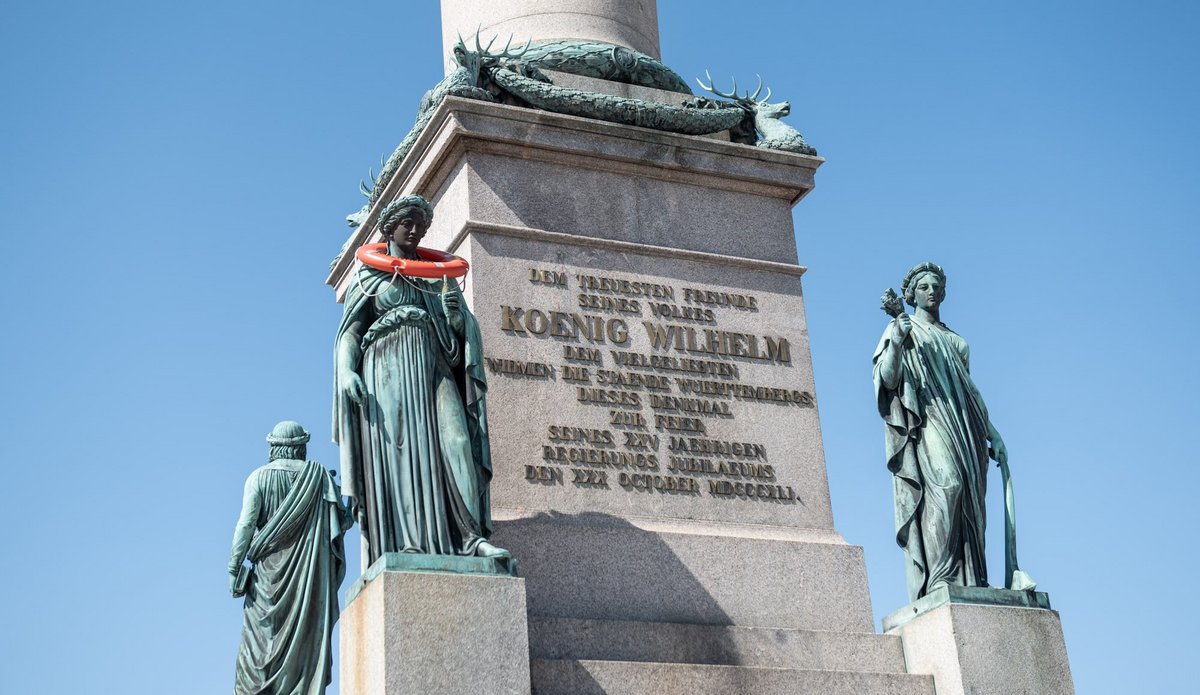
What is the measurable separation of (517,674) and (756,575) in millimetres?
2873

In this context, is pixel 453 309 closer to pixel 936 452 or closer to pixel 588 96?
pixel 588 96

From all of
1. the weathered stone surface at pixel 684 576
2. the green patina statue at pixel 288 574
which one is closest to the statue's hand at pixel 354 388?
the weathered stone surface at pixel 684 576

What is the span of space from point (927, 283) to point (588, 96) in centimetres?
334

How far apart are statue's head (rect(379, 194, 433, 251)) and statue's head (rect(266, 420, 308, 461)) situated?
8.07ft

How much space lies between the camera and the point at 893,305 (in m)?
13.4

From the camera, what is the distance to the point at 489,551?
11234 millimetres

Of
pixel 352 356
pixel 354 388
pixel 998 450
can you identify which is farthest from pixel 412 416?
pixel 998 450

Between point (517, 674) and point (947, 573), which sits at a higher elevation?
point (947, 573)

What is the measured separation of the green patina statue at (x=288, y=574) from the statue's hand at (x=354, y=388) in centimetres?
176

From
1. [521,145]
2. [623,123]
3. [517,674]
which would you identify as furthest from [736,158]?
[517,674]

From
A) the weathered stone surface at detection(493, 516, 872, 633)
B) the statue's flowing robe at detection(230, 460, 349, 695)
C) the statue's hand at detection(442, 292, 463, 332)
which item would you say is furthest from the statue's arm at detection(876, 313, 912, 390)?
the statue's flowing robe at detection(230, 460, 349, 695)

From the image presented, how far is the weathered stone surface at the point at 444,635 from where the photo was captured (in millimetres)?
10586

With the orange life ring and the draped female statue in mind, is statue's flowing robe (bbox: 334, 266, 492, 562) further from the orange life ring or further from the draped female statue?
the draped female statue

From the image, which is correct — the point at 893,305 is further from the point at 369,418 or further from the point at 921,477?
the point at 369,418
